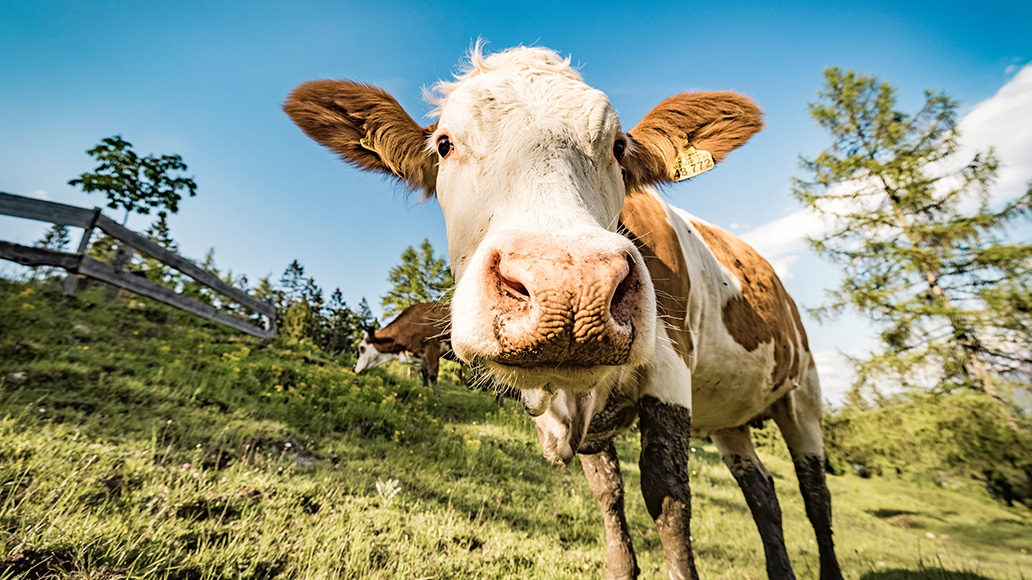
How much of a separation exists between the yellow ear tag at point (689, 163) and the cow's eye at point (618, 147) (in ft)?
2.23

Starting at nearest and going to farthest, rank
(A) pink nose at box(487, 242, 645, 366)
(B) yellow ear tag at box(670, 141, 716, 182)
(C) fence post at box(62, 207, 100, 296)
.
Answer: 1. (A) pink nose at box(487, 242, 645, 366)
2. (B) yellow ear tag at box(670, 141, 716, 182)
3. (C) fence post at box(62, 207, 100, 296)

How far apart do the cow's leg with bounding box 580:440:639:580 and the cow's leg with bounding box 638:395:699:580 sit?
0.51 m

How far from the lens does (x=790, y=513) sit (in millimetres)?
7176

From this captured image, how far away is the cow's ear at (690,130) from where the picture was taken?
2.57 meters

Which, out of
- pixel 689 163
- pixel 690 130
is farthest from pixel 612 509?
pixel 690 130

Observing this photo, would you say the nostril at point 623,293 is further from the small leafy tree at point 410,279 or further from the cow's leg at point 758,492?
the small leafy tree at point 410,279

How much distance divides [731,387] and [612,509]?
4.08ft

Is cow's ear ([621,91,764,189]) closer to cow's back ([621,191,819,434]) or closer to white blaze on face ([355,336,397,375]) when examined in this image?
cow's back ([621,191,819,434])

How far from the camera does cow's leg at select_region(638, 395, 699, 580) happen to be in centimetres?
195

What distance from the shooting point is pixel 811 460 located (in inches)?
152

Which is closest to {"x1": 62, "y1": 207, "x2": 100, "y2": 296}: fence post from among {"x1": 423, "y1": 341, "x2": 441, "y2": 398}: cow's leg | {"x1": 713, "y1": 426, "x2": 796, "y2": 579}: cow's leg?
{"x1": 423, "y1": 341, "x2": 441, "y2": 398}: cow's leg

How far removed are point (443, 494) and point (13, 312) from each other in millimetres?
5603

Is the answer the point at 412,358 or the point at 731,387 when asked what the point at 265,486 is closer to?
the point at 731,387

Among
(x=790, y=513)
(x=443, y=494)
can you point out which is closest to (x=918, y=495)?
(x=790, y=513)
